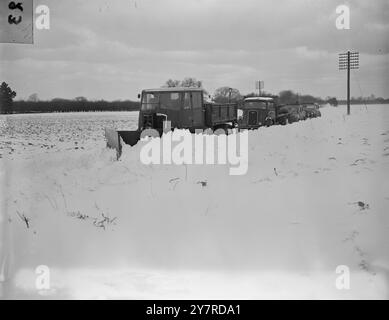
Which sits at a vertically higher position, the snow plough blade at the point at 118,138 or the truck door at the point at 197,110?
the truck door at the point at 197,110

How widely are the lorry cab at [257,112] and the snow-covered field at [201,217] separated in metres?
0.27

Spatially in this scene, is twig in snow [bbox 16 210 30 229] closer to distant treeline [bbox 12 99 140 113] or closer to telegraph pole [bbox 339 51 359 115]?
distant treeline [bbox 12 99 140 113]

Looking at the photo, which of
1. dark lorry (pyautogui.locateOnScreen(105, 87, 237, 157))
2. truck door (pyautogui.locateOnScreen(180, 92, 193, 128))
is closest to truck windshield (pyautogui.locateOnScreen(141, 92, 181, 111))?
dark lorry (pyautogui.locateOnScreen(105, 87, 237, 157))

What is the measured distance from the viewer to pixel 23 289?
12.9 feet

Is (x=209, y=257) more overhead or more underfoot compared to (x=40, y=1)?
more underfoot

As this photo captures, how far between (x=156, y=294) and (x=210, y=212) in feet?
2.77

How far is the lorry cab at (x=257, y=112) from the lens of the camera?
13.8 ft

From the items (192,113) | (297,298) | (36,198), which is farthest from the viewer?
(192,113)

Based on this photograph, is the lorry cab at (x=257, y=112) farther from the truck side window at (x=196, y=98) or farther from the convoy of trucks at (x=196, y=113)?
the truck side window at (x=196, y=98)

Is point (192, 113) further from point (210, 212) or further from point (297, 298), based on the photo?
point (297, 298)

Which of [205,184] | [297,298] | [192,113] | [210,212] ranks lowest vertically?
[297,298]

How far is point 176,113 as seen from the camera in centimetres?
455

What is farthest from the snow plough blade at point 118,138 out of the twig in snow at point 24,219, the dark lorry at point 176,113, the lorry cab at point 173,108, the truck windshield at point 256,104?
the truck windshield at point 256,104

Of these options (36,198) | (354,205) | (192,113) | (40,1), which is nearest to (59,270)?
(36,198)
